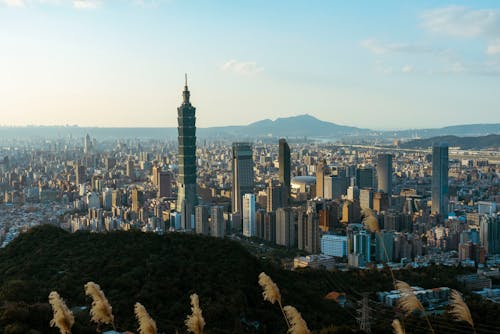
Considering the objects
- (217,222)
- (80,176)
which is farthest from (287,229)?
(80,176)

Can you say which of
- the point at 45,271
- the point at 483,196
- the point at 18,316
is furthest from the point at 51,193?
the point at 18,316

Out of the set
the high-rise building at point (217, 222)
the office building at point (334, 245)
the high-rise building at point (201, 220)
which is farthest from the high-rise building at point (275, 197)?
the office building at point (334, 245)

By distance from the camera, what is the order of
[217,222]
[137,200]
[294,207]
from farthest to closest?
1. [137,200]
2. [294,207]
3. [217,222]

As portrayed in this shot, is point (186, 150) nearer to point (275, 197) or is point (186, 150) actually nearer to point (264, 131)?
point (275, 197)

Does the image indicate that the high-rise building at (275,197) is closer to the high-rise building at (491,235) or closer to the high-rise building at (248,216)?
the high-rise building at (248,216)

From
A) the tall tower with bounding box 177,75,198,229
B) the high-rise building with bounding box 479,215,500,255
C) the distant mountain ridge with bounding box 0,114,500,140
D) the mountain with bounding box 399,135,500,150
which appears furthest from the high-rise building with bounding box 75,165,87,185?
the distant mountain ridge with bounding box 0,114,500,140

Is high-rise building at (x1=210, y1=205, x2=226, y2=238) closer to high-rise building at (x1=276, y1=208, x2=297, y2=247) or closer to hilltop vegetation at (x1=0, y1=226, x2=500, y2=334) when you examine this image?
high-rise building at (x1=276, y1=208, x2=297, y2=247)
